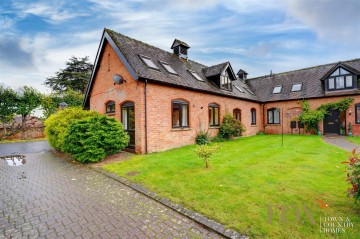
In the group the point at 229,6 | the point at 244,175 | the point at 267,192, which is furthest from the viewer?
the point at 229,6

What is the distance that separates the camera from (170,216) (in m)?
3.55

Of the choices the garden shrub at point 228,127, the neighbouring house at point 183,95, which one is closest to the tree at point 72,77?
the neighbouring house at point 183,95

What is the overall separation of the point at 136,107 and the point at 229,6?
743 cm

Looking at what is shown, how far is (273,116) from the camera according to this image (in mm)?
20672

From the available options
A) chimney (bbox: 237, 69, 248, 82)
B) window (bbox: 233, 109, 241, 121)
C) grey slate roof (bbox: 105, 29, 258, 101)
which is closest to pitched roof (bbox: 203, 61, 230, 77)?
grey slate roof (bbox: 105, 29, 258, 101)

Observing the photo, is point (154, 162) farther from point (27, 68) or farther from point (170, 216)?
point (27, 68)

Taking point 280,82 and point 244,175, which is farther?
point 280,82

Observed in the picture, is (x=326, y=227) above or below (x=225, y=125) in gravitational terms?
below

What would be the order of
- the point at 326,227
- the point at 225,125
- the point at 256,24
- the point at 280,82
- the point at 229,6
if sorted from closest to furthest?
the point at 326,227, the point at 229,6, the point at 256,24, the point at 225,125, the point at 280,82

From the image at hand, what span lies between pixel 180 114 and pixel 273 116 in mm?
13866

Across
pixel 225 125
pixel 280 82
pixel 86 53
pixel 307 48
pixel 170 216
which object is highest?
pixel 86 53

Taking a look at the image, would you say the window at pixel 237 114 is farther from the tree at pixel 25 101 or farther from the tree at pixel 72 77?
the tree at pixel 72 77

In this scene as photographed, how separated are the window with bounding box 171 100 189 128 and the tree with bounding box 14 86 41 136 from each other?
1900 cm

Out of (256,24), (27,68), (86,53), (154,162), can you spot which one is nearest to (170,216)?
(154,162)
